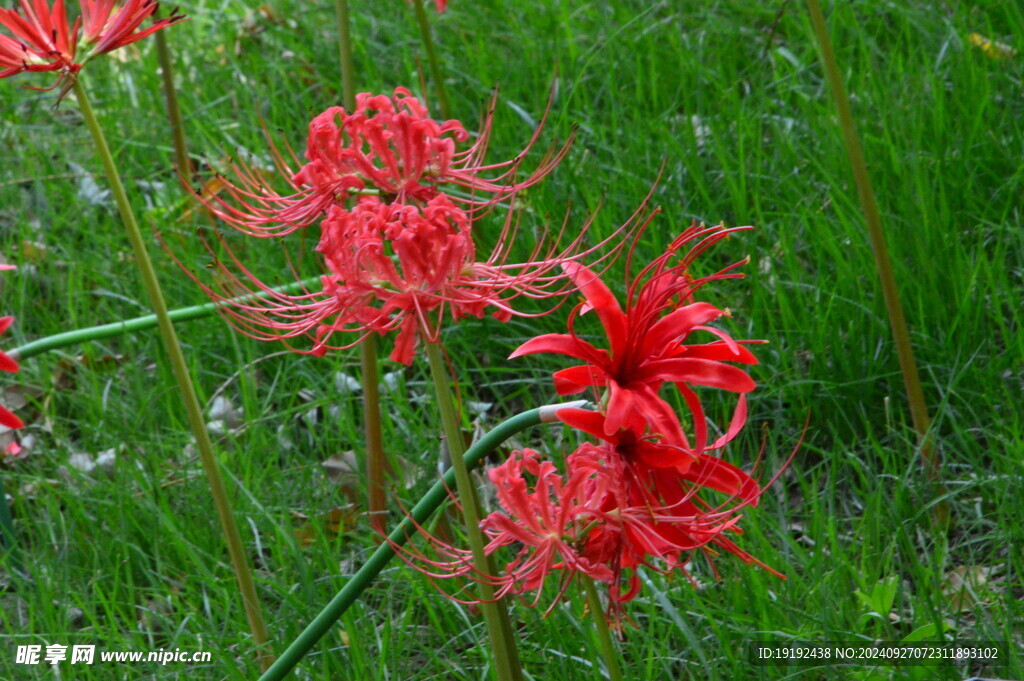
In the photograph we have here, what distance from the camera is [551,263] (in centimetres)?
145

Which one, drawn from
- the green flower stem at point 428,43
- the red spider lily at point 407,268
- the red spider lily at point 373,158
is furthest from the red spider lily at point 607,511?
the green flower stem at point 428,43

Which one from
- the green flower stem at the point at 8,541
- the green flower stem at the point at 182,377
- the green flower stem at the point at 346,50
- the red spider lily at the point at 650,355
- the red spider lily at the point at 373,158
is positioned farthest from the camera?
the green flower stem at the point at 8,541

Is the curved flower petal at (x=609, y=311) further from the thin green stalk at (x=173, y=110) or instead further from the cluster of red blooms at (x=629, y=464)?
the thin green stalk at (x=173, y=110)

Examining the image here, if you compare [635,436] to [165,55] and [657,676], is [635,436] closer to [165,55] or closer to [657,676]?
[657,676]

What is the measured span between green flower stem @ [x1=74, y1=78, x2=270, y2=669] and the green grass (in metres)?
0.20

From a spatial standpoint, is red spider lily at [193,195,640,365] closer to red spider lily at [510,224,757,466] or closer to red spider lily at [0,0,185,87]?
red spider lily at [510,224,757,466]

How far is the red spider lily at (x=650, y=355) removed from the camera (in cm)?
123

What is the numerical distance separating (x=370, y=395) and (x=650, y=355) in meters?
0.90

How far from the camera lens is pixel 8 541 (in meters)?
2.36

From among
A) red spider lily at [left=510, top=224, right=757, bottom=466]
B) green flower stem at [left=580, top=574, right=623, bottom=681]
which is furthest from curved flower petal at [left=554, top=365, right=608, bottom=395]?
green flower stem at [left=580, top=574, right=623, bottom=681]

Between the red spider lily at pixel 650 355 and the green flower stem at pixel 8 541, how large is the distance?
4.92 ft

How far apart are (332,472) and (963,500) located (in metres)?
1.34

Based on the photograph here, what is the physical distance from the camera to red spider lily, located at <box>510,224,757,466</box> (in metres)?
1.23

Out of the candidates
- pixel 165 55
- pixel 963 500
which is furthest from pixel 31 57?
pixel 963 500
